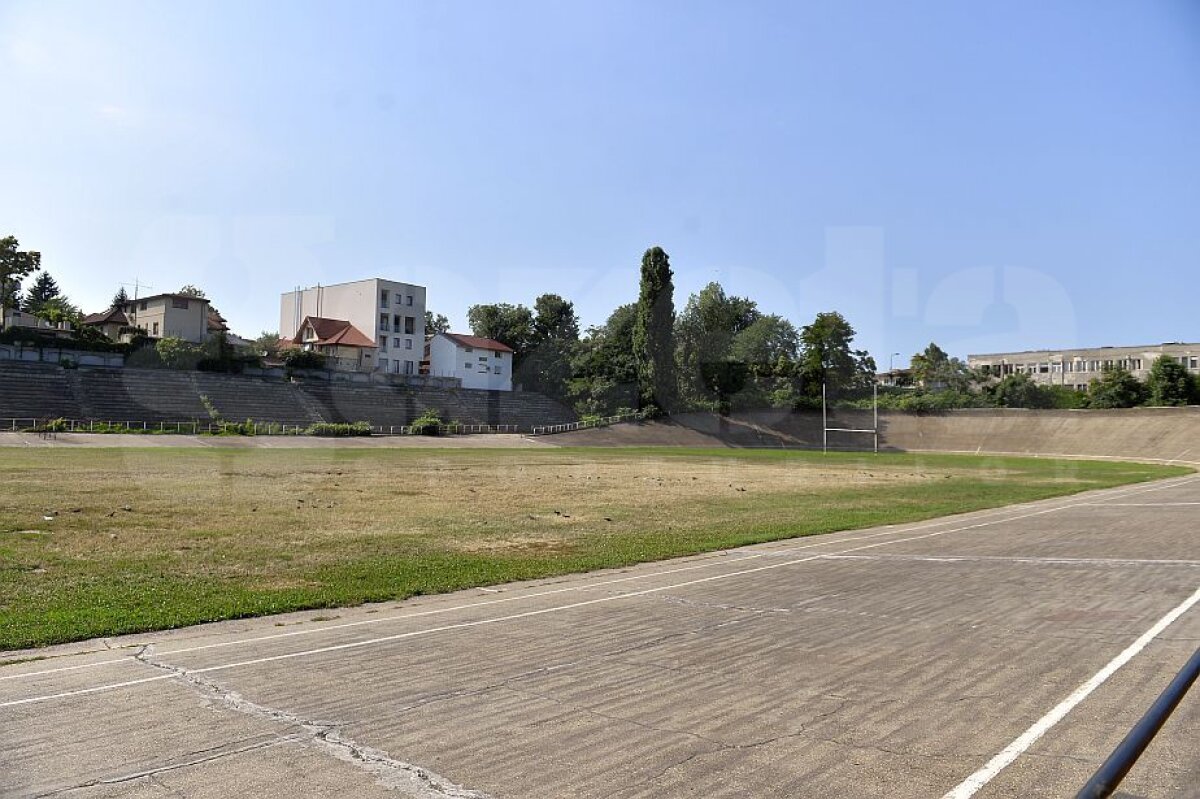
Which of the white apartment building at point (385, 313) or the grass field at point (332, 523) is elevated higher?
the white apartment building at point (385, 313)

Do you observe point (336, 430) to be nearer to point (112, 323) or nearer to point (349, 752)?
point (112, 323)

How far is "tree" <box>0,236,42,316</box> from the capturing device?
70062 mm

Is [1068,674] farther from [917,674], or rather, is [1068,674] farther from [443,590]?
[443,590]

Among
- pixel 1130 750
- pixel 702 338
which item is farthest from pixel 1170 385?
Result: pixel 1130 750

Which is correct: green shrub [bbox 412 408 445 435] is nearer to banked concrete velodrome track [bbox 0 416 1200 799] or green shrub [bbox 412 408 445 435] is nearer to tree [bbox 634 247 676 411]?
tree [bbox 634 247 676 411]

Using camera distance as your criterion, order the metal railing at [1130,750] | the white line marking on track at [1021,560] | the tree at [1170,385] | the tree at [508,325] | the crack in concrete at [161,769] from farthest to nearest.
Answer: the tree at [508,325] → the tree at [1170,385] → the white line marking on track at [1021,560] → the crack in concrete at [161,769] → the metal railing at [1130,750]

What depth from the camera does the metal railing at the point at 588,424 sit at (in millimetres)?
77488

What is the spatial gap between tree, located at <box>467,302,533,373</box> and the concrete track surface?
107549mm

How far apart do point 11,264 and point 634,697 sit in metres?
83.8

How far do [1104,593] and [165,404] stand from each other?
63770 millimetres

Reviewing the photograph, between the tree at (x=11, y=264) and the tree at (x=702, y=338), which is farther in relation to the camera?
the tree at (x=702, y=338)

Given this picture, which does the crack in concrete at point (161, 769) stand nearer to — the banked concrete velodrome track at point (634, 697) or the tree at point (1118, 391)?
the banked concrete velodrome track at point (634, 697)

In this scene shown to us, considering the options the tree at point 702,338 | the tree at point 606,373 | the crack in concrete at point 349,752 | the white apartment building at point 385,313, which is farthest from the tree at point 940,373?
the crack in concrete at point 349,752

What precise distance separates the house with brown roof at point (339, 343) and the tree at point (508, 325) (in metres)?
26.7
